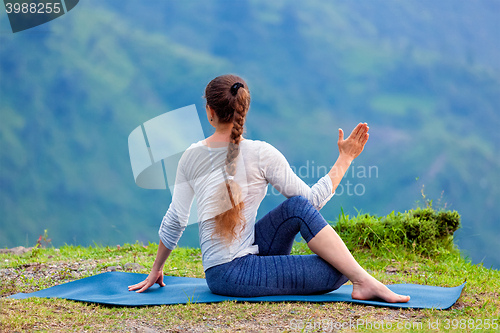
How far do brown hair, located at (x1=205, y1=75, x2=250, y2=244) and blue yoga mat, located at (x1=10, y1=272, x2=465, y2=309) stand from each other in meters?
0.54

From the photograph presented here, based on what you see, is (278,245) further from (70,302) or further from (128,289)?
(70,302)

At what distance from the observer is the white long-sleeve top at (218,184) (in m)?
2.51

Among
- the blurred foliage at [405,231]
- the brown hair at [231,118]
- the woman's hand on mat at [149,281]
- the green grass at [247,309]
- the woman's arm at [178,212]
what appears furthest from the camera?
the blurred foliage at [405,231]

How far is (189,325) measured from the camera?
7.48ft

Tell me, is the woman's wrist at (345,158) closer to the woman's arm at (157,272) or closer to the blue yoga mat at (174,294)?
the blue yoga mat at (174,294)

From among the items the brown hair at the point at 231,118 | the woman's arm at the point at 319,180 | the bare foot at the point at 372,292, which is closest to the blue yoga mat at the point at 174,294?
the bare foot at the point at 372,292

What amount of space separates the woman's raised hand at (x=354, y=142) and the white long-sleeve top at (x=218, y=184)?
0.79 feet

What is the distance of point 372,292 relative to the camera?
2.56m

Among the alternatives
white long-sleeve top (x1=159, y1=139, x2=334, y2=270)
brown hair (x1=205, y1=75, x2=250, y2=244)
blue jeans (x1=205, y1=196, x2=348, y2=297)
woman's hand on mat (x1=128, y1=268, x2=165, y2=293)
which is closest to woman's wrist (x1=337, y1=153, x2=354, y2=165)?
white long-sleeve top (x1=159, y1=139, x2=334, y2=270)

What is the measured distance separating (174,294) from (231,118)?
1.29m

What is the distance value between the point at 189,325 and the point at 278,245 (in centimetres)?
74

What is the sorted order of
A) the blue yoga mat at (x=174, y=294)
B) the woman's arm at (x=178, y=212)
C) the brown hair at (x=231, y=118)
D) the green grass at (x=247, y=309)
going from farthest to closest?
the woman's arm at (x=178, y=212) → the blue yoga mat at (x=174, y=294) → the brown hair at (x=231, y=118) → the green grass at (x=247, y=309)

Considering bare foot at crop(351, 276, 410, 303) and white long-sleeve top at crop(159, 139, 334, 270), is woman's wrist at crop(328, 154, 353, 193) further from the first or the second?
bare foot at crop(351, 276, 410, 303)

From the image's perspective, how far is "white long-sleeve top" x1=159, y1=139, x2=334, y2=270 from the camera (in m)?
2.51
